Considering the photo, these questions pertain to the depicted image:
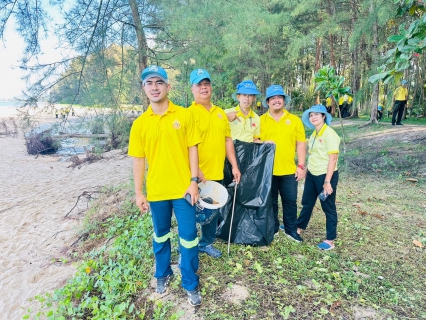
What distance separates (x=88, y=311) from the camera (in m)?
2.32

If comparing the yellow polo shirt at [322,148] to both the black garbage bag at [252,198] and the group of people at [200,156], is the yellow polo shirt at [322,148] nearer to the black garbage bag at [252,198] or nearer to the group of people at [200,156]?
the group of people at [200,156]

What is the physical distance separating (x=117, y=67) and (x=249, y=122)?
351 centimetres

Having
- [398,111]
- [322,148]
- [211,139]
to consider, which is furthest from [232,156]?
[398,111]

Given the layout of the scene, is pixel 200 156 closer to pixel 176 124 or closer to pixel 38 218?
pixel 176 124

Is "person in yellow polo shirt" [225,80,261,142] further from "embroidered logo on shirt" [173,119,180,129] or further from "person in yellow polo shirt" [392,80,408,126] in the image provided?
"person in yellow polo shirt" [392,80,408,126]

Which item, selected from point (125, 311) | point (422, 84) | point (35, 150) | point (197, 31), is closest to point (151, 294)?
point (125, 311)

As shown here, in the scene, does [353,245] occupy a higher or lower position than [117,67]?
lower

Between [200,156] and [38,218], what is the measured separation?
459cm

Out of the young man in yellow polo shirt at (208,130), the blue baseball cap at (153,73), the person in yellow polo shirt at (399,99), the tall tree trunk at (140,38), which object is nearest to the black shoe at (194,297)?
the young man in yellow polo shirt at (208,130)

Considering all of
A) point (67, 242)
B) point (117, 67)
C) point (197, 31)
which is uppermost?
point (197, 31)

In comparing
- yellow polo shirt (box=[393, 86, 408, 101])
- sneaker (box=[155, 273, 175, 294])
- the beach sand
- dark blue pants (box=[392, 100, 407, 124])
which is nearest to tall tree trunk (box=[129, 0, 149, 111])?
the beach sand

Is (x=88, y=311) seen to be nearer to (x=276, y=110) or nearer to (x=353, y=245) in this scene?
(x=276, y=110)

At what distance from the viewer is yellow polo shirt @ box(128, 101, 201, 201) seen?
1986 millimetres

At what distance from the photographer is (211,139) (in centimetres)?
241
